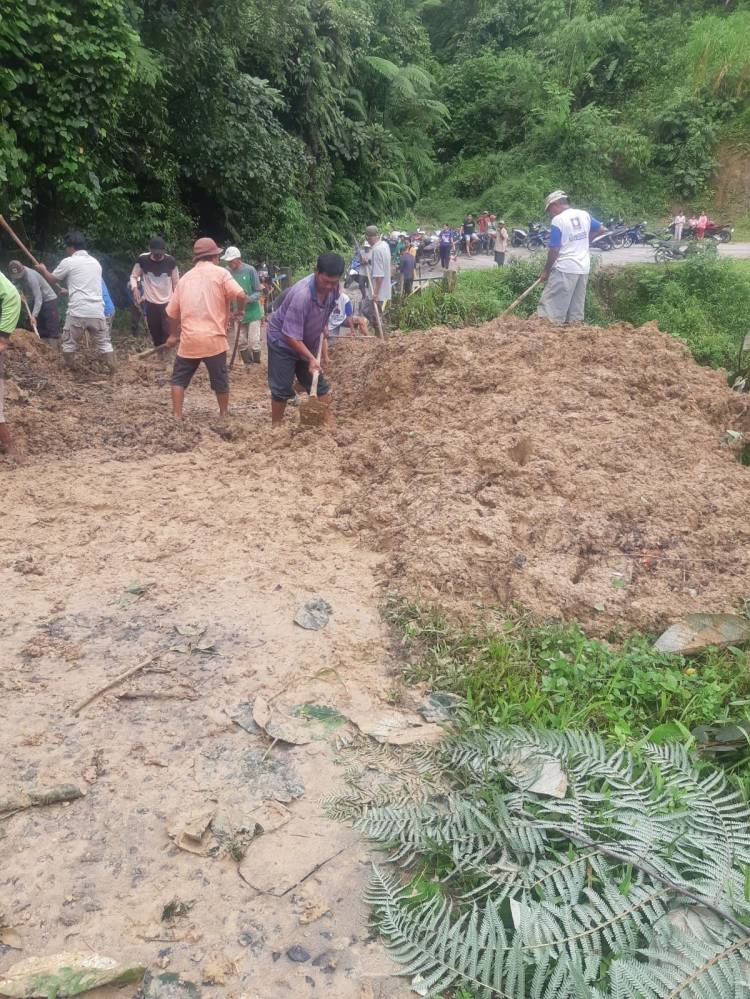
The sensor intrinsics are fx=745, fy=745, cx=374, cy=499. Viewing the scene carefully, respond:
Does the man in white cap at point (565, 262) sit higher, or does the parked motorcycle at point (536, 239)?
the man in white cap at point (565, 262)

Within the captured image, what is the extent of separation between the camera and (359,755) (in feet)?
8.50

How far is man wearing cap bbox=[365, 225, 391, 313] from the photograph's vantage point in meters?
9.89

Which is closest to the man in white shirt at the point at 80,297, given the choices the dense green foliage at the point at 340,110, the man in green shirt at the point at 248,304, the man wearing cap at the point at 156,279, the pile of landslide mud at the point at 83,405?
the pile of landslide mud at the point at 83,405

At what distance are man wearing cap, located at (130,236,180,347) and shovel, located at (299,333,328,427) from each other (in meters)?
3.63

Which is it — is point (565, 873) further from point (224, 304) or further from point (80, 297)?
point (80, 297)

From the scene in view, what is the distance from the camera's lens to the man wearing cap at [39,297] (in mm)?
8052

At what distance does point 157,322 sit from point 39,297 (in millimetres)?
1251

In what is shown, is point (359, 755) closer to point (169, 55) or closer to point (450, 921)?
point (450, 921)

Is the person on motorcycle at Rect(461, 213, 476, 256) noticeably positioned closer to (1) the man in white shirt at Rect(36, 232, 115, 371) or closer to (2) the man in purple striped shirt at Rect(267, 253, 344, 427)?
(1) the man in white shirt at Rect(36, 232, 115, 371)

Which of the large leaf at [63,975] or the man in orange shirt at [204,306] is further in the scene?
the man in orange shirt at [204,306]

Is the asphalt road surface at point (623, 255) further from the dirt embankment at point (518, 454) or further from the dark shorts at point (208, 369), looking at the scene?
the dark shorts at point (208, 369)

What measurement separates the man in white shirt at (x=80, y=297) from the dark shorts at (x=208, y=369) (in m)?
2.13

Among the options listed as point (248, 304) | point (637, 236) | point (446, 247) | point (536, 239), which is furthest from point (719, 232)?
point (248, 304)

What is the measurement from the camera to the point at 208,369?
5.84 meters
